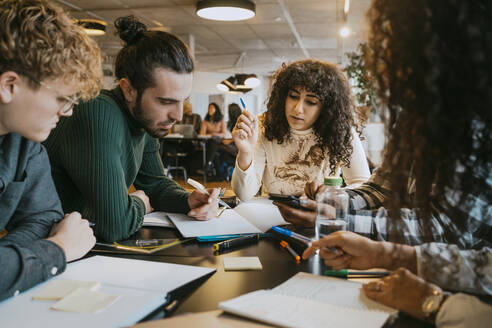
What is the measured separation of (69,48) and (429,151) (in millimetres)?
809

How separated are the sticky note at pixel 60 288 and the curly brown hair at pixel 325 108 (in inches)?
54.7

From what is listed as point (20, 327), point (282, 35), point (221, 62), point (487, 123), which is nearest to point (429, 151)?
point (487, 123)

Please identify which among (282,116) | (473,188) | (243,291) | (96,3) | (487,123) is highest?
(96,3)

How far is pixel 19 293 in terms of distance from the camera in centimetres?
71

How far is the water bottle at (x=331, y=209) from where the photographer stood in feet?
3.72

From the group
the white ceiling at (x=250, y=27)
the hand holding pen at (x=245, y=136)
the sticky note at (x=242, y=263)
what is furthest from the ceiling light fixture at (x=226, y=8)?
the sticky note at (x=242, y=263)

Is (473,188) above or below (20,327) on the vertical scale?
above

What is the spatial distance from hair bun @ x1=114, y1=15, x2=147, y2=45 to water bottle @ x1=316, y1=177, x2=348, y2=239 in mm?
867

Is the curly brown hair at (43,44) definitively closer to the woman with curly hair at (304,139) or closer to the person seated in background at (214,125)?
the woman with curly hair at (304,139)

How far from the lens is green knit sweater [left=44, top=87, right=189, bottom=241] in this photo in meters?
1.10

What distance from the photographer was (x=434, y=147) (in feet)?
2.30

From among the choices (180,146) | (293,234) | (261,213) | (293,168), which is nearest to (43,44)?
(293,234)

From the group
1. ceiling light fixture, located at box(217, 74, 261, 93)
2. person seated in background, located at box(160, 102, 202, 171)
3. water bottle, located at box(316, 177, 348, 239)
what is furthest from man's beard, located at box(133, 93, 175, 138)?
ceiling light fixture, located at box(217, 74, 261, 93)

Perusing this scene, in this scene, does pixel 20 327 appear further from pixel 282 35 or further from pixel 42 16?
pixel 282 35
